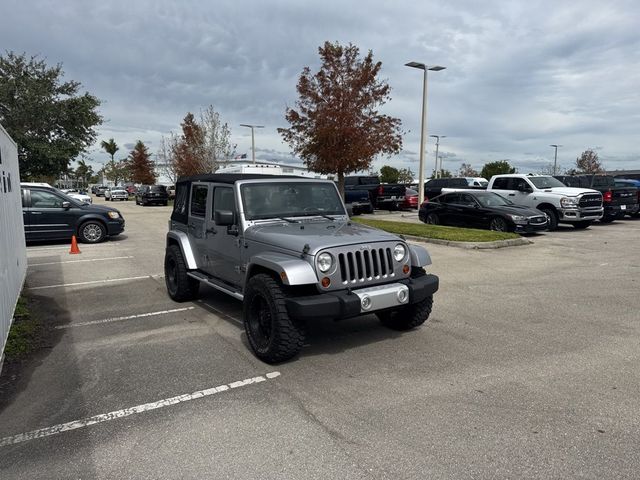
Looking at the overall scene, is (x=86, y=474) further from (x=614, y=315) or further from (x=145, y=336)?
A: (x=614, y=315)

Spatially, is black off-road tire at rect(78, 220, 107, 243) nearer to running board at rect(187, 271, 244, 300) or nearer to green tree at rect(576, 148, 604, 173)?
running board at rect(187, 271, 244, 300)

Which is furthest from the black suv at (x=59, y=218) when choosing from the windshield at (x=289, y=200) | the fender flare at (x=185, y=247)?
the windshield at (x=289, y=200)

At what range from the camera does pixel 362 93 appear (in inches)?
857

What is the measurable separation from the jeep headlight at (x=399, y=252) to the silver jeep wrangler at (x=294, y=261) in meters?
0.01

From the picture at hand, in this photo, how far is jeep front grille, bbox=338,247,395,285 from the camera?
177 inches

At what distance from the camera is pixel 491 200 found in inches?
604

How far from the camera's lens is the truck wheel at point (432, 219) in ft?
54.9

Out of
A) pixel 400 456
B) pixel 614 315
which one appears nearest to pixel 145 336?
pixel 400 456

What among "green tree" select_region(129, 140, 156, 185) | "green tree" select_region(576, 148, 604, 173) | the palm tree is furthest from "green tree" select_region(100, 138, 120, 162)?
"green tree" select_region(576, 148, 604, 173)

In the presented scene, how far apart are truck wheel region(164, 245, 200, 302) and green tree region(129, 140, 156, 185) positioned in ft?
201

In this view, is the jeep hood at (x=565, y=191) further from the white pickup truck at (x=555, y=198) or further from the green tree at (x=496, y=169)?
the green tree at (x=496, y=169)

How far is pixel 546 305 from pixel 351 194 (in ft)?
61.8

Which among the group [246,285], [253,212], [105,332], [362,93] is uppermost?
[362,93]

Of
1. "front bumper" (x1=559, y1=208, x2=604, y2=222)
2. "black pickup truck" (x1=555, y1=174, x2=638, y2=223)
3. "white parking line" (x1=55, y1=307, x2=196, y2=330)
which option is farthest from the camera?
"black pickup truck" (x1=555, y1=174, x2=638, y2=223)
